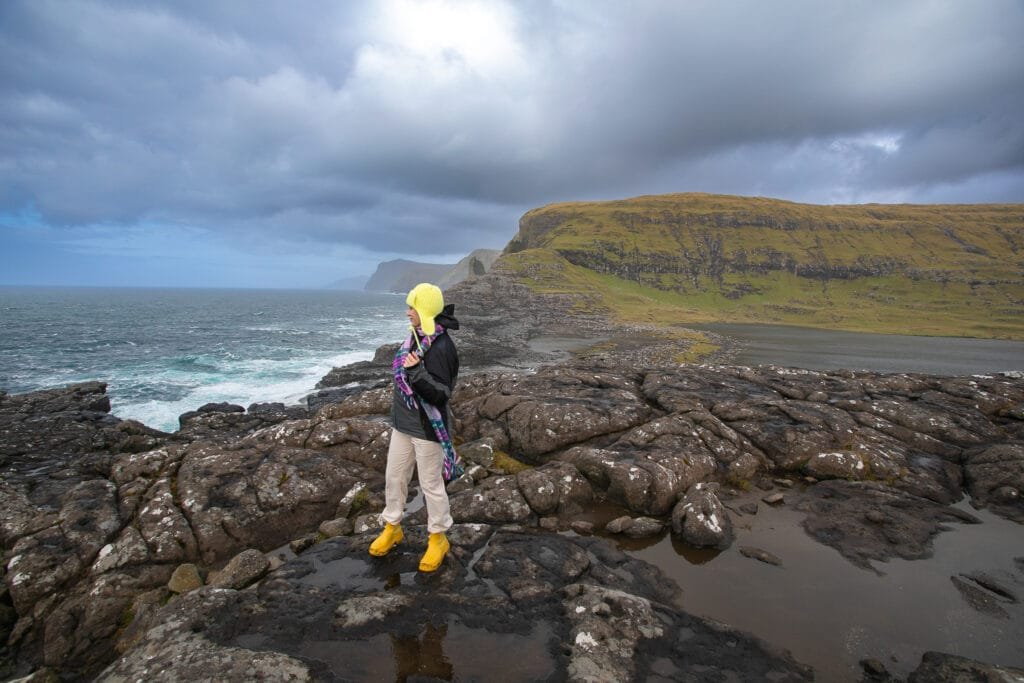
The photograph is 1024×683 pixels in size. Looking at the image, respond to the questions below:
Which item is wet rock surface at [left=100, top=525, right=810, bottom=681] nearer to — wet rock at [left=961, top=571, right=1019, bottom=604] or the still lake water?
wet rock at [left=961, top=571, right=1019, bottom=604]

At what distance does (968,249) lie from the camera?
576 ft

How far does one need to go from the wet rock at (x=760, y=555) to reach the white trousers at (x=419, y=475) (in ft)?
20.9

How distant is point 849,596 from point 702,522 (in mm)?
2778

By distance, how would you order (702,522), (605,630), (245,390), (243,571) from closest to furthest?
(605,630), (243,571), (702,522), (245,390)

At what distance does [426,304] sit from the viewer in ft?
26.3

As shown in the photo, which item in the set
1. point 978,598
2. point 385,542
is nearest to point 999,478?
point 978,598

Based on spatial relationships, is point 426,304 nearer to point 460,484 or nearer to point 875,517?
point 460,484

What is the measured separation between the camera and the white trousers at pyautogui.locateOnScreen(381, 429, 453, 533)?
27.9 feet

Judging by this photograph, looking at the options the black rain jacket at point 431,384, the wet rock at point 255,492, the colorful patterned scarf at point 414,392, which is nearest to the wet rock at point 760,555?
the colorful patterned scarf at point 414,392

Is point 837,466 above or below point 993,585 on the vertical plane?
above

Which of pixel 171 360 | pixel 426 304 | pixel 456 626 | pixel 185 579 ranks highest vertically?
pixel 426 304

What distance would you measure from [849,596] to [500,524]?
685cm

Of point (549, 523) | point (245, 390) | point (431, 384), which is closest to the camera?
point (431, 384)

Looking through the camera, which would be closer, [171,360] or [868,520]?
[868,520]
